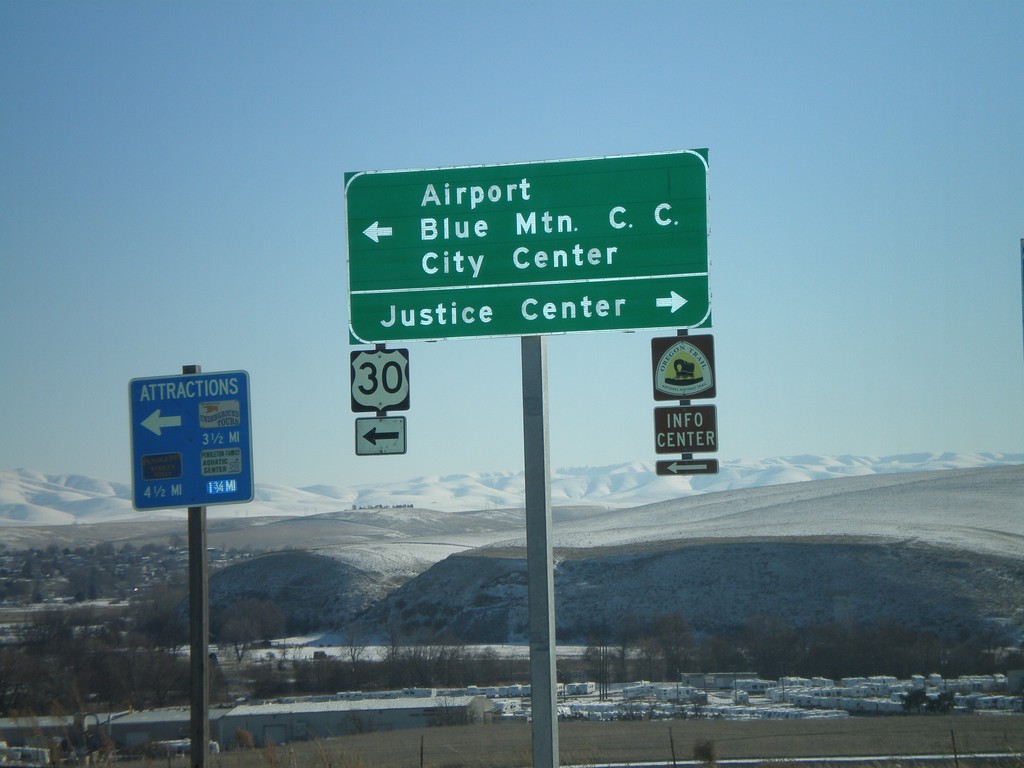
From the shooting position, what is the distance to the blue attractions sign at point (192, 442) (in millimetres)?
9781

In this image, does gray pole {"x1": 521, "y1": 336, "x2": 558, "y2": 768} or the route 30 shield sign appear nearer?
gray pole {"x1": 521, "y1": 336, "x2": 558, "y2": 768}

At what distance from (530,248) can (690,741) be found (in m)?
22.7

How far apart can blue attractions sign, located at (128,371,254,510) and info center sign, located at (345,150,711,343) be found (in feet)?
6.18

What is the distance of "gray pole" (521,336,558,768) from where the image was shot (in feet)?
35.3

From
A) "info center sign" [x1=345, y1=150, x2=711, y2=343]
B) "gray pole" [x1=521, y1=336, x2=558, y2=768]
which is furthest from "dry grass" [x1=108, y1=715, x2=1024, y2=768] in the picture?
"info center sign" [x1=345, y1=150, x2=711, y2=343]

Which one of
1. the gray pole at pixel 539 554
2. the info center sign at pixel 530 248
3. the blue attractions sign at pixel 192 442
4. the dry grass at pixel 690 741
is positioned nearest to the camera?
the blue attractions sign at pixel 192 442

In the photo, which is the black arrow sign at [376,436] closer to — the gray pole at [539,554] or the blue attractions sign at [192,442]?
the gray pole at [539,554]

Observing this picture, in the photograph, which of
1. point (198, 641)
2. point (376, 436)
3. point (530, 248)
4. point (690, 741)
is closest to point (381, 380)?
point (376, 436)

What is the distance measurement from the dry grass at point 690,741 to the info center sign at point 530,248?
12.4 meters

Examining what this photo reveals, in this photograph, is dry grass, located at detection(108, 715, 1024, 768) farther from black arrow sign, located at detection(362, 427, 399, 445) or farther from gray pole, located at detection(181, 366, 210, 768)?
gray pole, located at detection(181, 366, 210, 768)

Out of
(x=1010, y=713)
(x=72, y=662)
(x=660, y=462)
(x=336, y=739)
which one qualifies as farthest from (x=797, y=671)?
(x=660, y=462)

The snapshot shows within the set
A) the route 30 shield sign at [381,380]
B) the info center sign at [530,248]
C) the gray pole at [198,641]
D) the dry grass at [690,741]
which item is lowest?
the dry grass at [690,741]

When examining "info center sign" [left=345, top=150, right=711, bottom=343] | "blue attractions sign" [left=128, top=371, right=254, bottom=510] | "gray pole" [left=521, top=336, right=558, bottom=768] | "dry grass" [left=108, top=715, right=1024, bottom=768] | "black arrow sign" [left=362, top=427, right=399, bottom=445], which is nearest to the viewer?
"blue attractions sign" [left=128, top=371, right=254, bottom=510]

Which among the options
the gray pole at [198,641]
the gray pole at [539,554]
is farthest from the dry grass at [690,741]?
the gray pole at [198,641]
